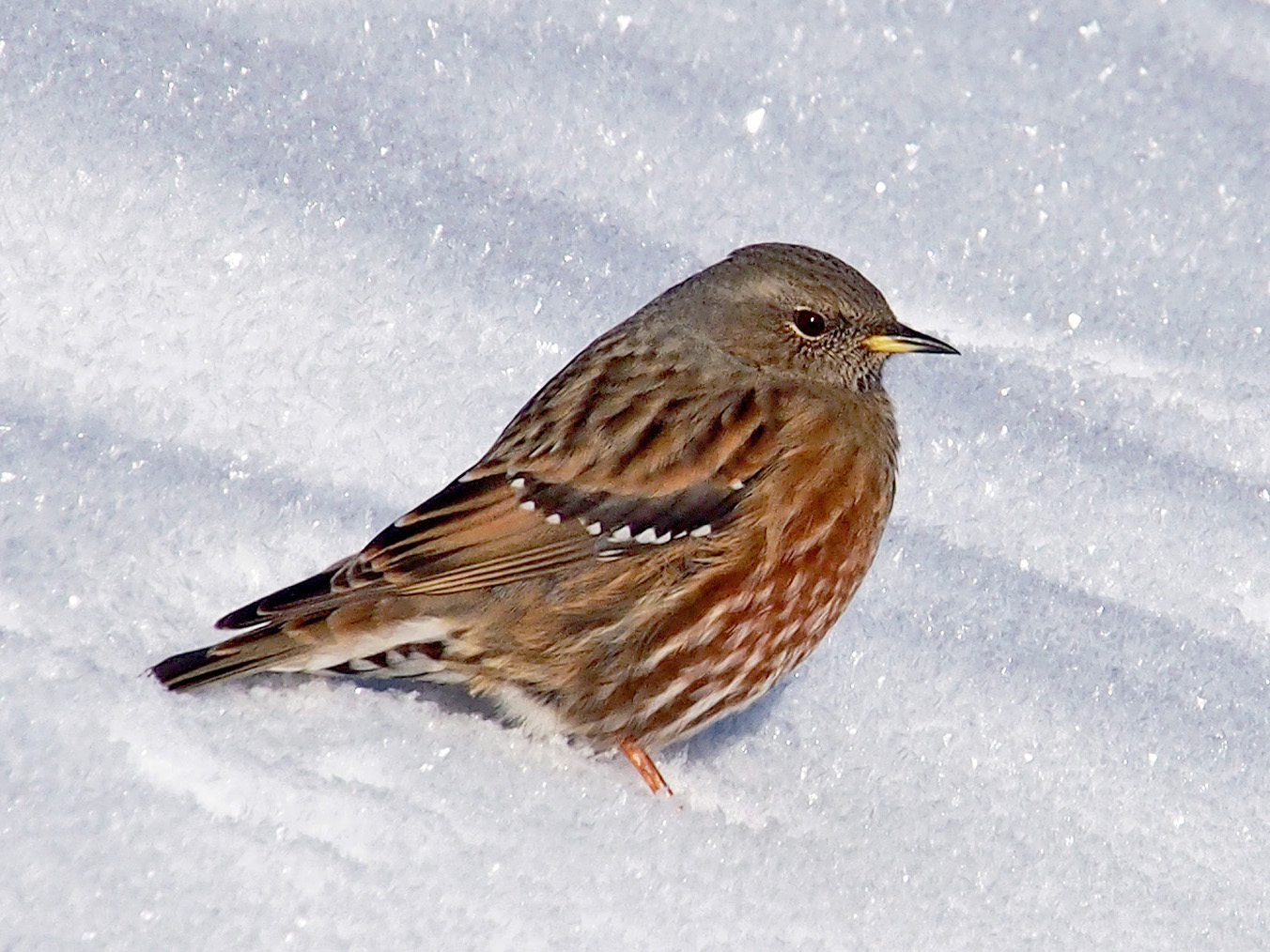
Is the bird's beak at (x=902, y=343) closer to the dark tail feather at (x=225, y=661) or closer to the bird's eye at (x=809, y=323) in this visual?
the bird's eye at (x=809, y=323)

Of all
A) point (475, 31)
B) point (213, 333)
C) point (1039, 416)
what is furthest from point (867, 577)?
point (475, 31)

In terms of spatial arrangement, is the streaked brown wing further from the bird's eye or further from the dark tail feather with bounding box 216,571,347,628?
the bird's eye

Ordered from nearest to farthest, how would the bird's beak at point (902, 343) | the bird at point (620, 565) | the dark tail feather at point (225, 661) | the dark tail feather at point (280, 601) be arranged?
the dark tail feather at point (225, 661), the dark tail feather at point (280, 601), the bird at point (620, 565), the bird's beak at point (902, 343)

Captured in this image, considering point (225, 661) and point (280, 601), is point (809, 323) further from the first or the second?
point (225, 661)

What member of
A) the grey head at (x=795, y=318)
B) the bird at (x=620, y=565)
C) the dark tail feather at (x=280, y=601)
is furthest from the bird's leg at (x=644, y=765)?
Answer: the grey head at (x=795, y=318)

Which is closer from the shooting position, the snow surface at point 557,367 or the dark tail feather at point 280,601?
the snow surface at point 557,367

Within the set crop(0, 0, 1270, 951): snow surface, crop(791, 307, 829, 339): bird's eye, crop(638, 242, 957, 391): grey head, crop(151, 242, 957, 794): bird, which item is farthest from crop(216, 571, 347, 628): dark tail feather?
crop(791, 307, 829, 339): bird's eye

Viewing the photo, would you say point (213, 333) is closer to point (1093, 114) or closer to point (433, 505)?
point (433, 505)

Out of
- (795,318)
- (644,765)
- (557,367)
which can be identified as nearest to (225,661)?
(644,765)
